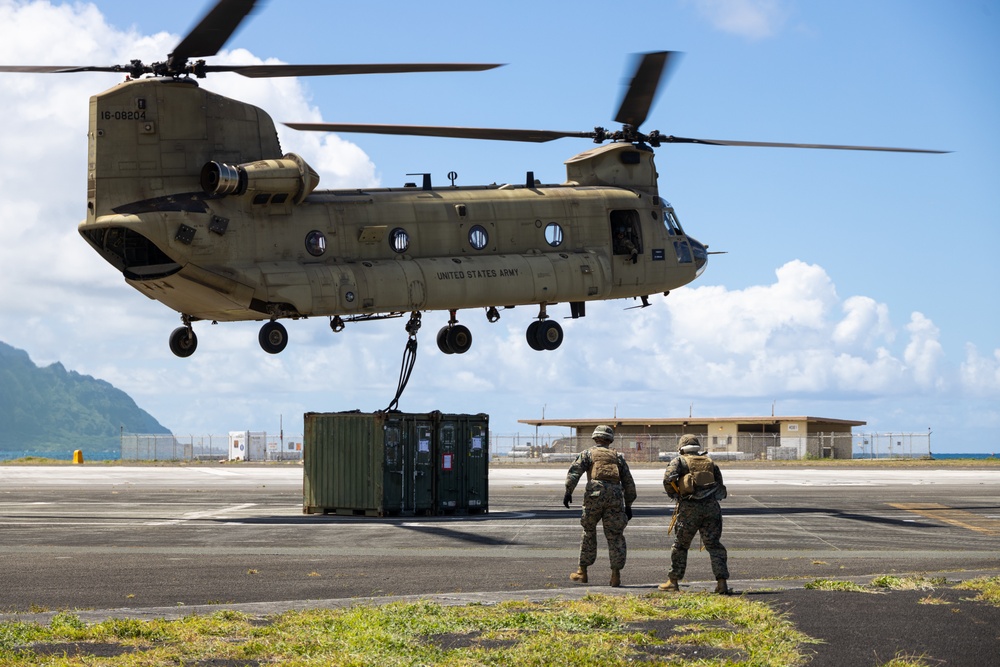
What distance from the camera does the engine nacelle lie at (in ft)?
93.6

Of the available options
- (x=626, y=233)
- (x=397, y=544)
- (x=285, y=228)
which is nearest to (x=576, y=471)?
(x=397, y=544)

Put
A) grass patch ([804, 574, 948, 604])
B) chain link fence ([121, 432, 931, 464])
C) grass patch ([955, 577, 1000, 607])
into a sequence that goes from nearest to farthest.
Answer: grass patch ([955, 577, 1000, 607])
grass patch ([804, 574, 948, 604])
chain link fence ([121, 432, 931, 464])

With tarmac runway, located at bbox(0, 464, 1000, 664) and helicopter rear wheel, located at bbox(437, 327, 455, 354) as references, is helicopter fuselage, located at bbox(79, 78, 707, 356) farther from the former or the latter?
tarmac runway, located at bbox(0, 464, 1000, 664)

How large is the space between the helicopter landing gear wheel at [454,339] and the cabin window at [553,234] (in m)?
3.31

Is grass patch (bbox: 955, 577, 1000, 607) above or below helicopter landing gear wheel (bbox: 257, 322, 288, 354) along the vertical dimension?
below

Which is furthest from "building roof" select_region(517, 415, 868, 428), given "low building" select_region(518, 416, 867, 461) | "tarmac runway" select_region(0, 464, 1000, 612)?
"tarmac runway" select_region(0, 464, 1000, 612)

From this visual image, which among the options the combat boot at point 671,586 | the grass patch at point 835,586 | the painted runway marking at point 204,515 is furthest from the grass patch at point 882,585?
the painted runway marking at point 204,515

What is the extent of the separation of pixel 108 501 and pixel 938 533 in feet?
66.1

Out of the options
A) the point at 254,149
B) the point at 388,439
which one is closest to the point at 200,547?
the point at 388,439

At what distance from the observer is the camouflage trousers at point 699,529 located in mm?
14273

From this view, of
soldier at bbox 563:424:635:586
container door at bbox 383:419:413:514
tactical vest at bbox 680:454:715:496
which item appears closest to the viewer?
tactical vest at bbox 680:454:715:496

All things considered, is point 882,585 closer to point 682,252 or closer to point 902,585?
point 902,585

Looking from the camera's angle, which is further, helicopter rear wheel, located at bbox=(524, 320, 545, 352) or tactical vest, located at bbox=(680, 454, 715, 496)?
helicopter rear wheel, located at bbox=(524, 320, 545, 352)

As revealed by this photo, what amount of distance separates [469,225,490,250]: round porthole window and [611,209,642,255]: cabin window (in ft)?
13.2
